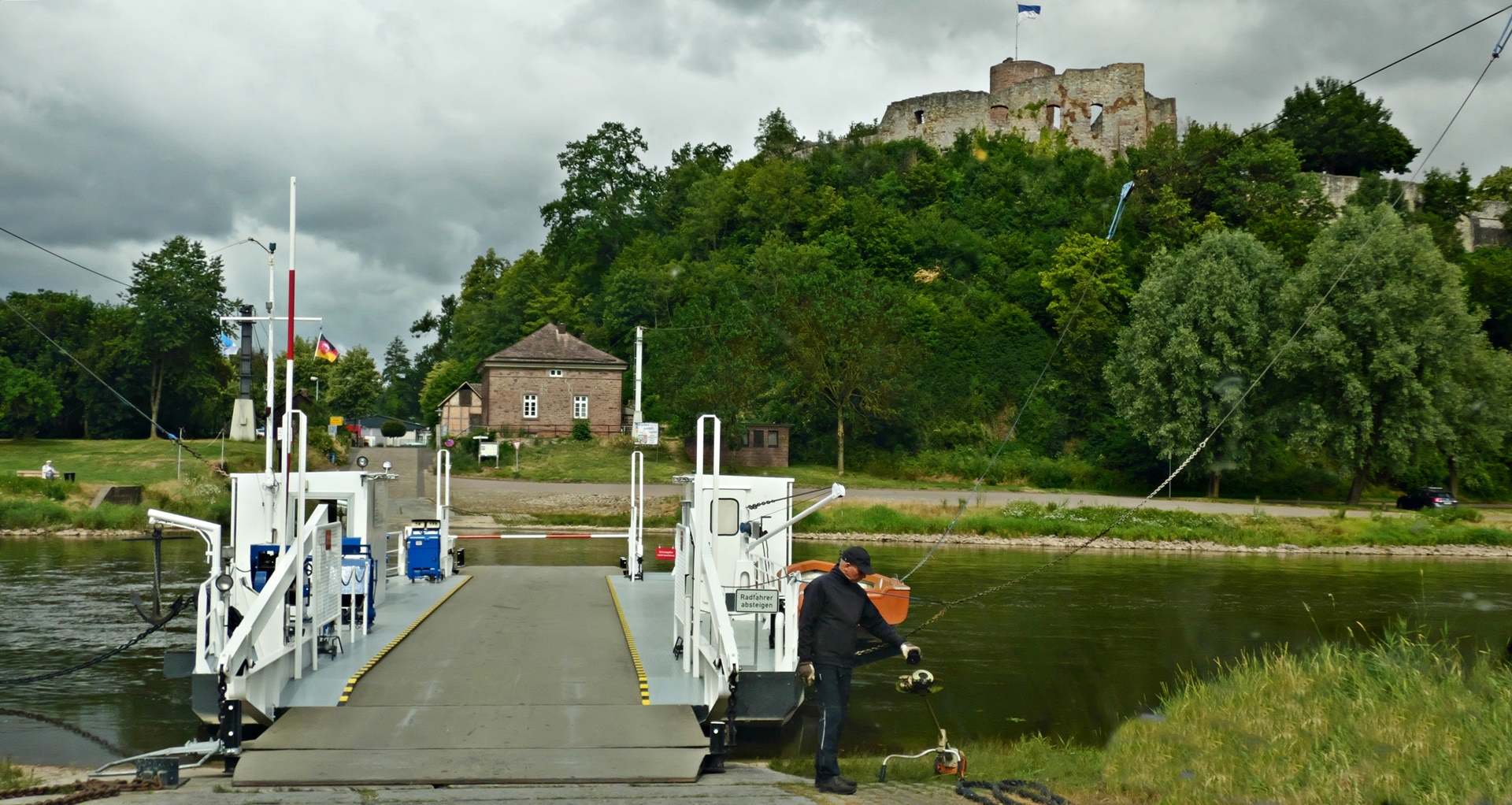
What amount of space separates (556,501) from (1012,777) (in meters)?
36.2

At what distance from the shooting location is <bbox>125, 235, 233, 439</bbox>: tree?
224 ft

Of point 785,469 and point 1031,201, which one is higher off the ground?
point 1031,201

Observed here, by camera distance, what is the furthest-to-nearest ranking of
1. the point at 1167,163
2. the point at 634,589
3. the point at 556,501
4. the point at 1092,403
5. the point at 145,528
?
the point at 1167,163, the point at 1092,403, the point at 556,501, the point at 145,528, the point at 634,589

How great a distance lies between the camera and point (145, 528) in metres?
40.0

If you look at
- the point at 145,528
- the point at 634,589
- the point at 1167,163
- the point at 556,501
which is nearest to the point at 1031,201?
the point at 1167,163

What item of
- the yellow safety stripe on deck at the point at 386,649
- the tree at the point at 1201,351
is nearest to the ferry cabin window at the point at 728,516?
the yellow safety stripe on deck at the point at 386,649

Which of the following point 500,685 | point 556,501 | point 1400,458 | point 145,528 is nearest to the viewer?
point 500,685

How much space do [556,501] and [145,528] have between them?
46.9ft

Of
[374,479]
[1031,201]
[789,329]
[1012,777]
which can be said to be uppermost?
[1031,201]

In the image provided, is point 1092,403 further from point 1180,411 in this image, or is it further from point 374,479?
point 374,479

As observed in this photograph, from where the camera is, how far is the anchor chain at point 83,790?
780 centimetres

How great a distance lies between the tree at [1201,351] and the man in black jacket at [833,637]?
4515 centimetres

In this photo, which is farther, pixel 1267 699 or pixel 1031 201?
pixel 1031 201

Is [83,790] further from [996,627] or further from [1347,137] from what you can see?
[1347,137]
